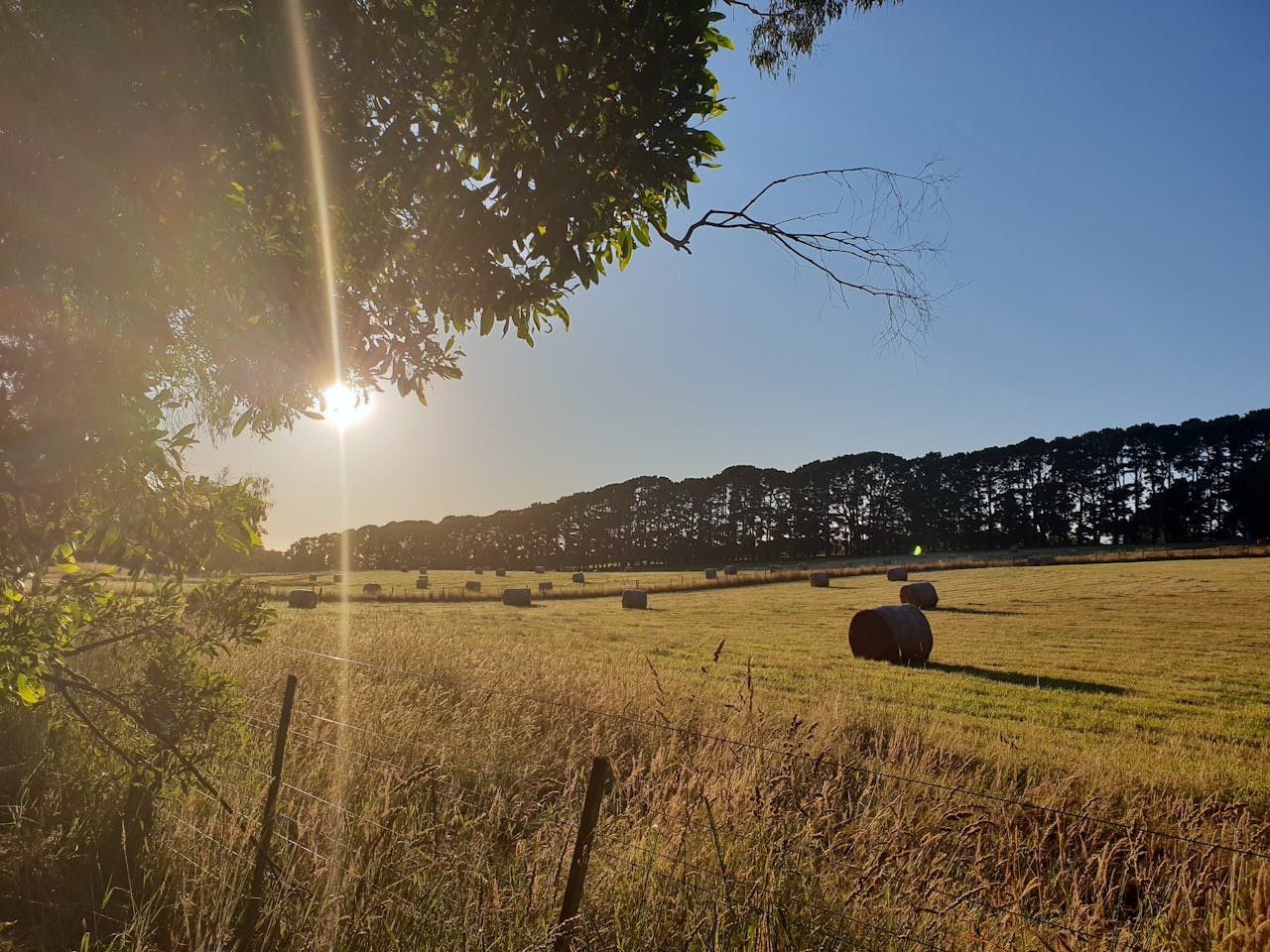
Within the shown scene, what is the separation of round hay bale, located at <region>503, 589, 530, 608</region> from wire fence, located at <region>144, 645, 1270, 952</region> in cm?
3261

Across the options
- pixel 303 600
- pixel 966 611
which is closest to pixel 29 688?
pixel 966 611

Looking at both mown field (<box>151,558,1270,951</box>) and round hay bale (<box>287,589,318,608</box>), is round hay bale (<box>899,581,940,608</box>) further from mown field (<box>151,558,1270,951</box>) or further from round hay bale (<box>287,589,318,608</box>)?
round hay bale (<box>287,589,318,608</box>)

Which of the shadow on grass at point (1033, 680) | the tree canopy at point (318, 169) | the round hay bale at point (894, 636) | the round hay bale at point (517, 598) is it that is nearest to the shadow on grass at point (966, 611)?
the round hay bale at point (894, 636)

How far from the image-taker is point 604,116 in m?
4.32

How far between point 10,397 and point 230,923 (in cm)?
318

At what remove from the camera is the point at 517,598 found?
3859cm

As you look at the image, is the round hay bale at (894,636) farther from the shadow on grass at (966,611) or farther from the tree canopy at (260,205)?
the tree canopy at (260,205)

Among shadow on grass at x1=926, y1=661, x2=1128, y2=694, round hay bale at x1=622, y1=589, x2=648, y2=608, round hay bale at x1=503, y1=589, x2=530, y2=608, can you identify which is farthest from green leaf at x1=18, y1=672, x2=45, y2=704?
round hay bale at x1=503, y1=589, x2=530, y2=608

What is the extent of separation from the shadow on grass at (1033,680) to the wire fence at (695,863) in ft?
27.4

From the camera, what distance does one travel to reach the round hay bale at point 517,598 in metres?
38.3

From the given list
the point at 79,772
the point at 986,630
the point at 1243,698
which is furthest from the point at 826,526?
the point at 79,772

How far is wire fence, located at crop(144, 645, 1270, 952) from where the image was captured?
3.55m

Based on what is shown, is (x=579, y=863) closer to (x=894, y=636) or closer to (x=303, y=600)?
(x=894, y=636)

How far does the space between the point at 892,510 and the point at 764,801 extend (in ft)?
341
